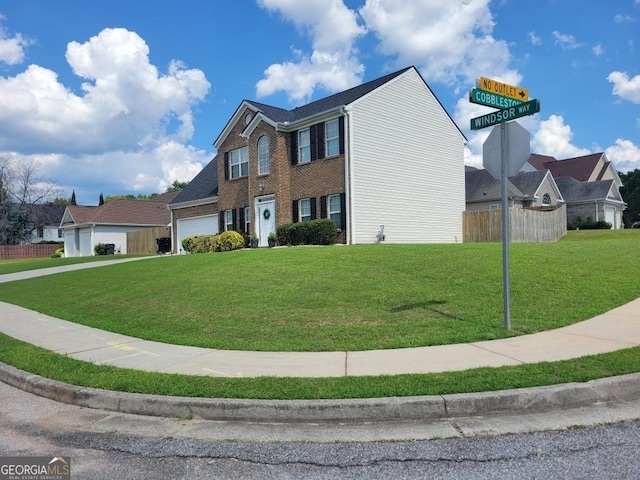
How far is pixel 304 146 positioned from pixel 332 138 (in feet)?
6.38

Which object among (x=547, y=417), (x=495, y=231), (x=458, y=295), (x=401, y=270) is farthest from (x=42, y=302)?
(x=495, y=231)

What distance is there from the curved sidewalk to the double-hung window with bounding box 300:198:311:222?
49.3ft

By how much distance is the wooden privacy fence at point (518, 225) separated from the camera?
895 inches

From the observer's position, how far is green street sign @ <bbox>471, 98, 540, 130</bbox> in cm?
670

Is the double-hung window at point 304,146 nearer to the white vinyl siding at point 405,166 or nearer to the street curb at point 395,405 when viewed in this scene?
the white vinyl siding at point 405,166

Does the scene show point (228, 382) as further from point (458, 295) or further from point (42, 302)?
point (42, 302)

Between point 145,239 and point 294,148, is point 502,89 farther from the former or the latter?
point 145,239

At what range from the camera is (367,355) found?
631 centimetres

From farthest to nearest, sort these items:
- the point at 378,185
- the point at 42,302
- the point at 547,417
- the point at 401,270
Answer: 1. the point at 378,185
2. the point at 42,302
3. the point at 401,270
4. the point at 547,417

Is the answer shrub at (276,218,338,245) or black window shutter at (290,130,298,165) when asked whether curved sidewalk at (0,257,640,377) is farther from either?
black window shutter at (290,130,298,165)

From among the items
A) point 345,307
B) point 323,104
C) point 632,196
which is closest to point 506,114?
point 345,307

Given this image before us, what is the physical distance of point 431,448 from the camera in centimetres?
392

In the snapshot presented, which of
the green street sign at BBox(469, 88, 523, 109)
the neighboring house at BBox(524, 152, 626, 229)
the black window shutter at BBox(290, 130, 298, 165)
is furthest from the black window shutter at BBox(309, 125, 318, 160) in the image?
the neighboring house at BBox(524, 152, 626, 229)

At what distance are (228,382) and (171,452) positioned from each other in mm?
1313
